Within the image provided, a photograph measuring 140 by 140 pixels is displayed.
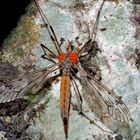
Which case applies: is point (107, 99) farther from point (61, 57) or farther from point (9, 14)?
point (9, 14)

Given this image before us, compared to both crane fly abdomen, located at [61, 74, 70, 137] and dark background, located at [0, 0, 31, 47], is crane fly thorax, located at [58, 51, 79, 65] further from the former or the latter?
dark background, located at [0, 0, 31, 47]

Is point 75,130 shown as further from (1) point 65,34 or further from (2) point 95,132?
(1) point 65,34

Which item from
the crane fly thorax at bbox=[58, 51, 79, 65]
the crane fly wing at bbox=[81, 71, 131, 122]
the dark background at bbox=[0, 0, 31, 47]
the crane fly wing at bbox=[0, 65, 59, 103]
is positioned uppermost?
the dark background at bbox=[0, 0, 31, 47]

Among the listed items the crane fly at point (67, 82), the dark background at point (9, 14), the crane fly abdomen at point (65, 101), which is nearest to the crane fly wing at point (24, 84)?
the crane fly at point (67, 82)

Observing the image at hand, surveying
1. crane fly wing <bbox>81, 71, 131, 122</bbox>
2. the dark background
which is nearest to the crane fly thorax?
crane fly wing <bbox>81, 71, 131, 122</bbox>

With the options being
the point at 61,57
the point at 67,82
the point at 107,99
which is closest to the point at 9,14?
the point at 61,57

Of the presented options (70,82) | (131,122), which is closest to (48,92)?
(70,82)

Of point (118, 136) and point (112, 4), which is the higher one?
point (112, 4)
